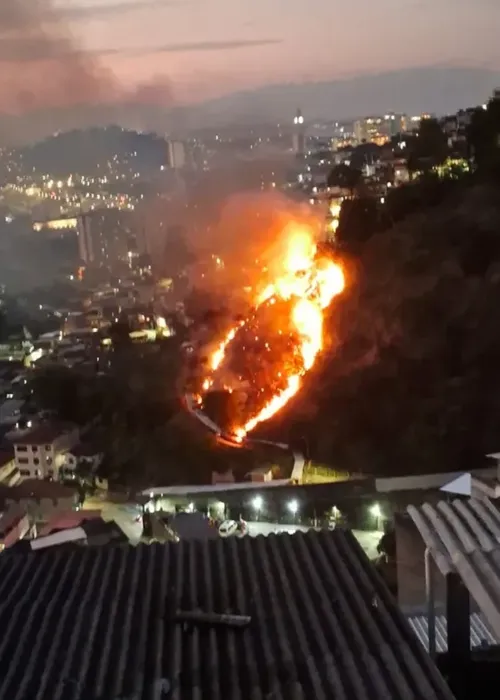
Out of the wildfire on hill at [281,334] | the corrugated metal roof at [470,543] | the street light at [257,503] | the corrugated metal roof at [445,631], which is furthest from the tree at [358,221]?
the corrugated metal roof at [470,543]

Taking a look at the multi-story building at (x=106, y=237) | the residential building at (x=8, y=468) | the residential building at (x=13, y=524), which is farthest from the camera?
the multi-story building at (x=106, y=237)

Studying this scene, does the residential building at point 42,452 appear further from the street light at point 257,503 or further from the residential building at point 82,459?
the street light at point 257,503

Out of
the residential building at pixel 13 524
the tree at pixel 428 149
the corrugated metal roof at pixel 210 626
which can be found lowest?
the residential building at pixel 13 524

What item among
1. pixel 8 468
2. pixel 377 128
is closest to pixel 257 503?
pixel 8 468

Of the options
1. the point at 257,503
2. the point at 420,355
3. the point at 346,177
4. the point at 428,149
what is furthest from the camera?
the point at 346,177

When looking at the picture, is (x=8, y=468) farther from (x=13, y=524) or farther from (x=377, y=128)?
(x=377, y=128)

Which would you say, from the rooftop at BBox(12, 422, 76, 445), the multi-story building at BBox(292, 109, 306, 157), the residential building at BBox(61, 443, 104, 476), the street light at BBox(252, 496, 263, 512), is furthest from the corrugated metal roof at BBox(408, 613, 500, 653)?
the multi-story building at BBox(292, 109, 306, 157)

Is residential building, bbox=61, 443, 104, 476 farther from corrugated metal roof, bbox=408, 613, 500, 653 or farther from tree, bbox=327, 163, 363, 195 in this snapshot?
corrugated metal roof, bbox=408, 613, 500, 653
